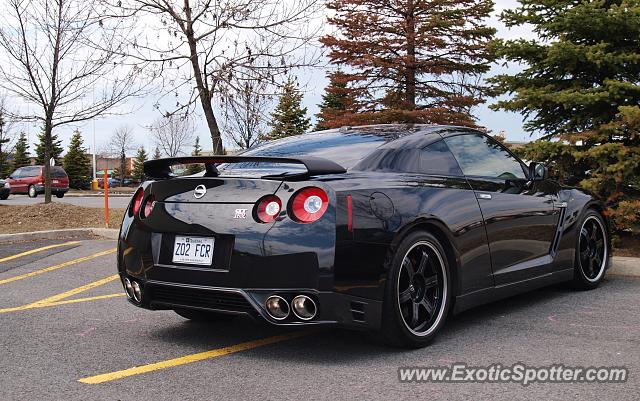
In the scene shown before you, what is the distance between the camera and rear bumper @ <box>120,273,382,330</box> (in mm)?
3756

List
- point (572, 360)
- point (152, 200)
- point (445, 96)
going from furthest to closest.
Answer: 1. point (445, 96)
2. point (152, 200)
3. point (572, 360)

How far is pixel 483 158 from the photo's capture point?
5.34 metres

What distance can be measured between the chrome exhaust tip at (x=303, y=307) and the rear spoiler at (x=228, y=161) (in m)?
0.71

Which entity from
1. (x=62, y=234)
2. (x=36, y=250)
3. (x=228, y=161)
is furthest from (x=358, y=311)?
(x=62, y=234)

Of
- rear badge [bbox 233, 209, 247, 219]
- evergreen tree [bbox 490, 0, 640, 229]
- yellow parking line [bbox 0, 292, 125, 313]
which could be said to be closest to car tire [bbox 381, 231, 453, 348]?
rear badge [bbox 233, 209, 247, 219]

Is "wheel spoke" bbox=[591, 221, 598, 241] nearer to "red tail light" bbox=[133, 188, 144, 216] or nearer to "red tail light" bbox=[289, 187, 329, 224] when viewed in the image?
"red tail light" bbox=[289, 187, 329, 224]

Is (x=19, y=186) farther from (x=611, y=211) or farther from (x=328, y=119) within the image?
(x=611, y=211)

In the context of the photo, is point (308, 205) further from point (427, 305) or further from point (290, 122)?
Answer: point (290, 122)

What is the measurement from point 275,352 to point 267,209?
889mm

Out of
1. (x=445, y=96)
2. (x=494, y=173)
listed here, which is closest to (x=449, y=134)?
(x=494, y=173)

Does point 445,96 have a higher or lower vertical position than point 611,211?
higher

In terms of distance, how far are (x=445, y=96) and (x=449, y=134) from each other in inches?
601

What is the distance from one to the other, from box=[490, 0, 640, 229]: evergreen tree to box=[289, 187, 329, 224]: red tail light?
5.19 metres

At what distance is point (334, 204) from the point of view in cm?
382
